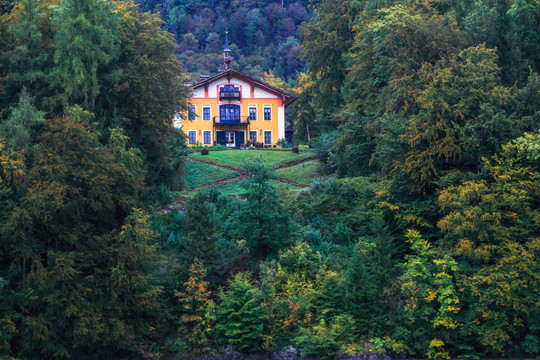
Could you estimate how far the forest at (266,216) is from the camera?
20.0 m

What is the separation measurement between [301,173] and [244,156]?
5230mm

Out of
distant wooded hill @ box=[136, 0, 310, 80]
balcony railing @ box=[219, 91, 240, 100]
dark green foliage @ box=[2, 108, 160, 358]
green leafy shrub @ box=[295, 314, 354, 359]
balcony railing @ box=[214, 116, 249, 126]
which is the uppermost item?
distant wooded hill @ box=[136, 0, 310, 80]

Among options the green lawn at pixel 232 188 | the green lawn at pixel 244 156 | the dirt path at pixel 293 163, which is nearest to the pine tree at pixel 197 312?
the green lawn at pixel 232 188

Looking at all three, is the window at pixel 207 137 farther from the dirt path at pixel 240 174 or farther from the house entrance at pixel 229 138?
the dirt path at pixel 240 174

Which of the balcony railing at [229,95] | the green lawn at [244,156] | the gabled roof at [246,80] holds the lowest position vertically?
the green lawn at [244,156]

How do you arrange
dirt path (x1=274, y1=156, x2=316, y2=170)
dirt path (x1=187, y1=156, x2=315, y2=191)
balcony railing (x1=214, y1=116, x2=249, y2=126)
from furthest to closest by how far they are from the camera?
1. balcony railing (x1=214, y1=116, x2=249, y2=126)
2. dirt path (x1=274, y1=156, x2=316, y2=170)
3. dirt path (x1=187, y1=156, x2=315, y2=191)

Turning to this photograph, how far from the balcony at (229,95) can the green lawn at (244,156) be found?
10517mm

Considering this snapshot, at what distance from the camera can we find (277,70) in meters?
93.5

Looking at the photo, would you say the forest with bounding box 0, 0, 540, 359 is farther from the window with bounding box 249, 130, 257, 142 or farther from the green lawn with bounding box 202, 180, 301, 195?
the window with bounding box 249, 130, 257, 142

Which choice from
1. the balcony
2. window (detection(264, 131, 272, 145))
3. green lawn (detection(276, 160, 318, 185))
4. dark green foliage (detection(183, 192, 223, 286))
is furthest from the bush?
dark green foliage (detection(183, 192, 223, 286))

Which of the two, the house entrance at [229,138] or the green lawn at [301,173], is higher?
the house entrance at [229,138]

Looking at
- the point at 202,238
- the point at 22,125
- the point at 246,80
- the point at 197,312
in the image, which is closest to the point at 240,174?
the point at 202,238

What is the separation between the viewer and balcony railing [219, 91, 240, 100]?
5625 cm

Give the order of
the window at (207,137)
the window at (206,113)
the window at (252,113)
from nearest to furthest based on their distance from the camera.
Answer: the window at (206,113) < the window at (252,113) < the window at (207,137)
